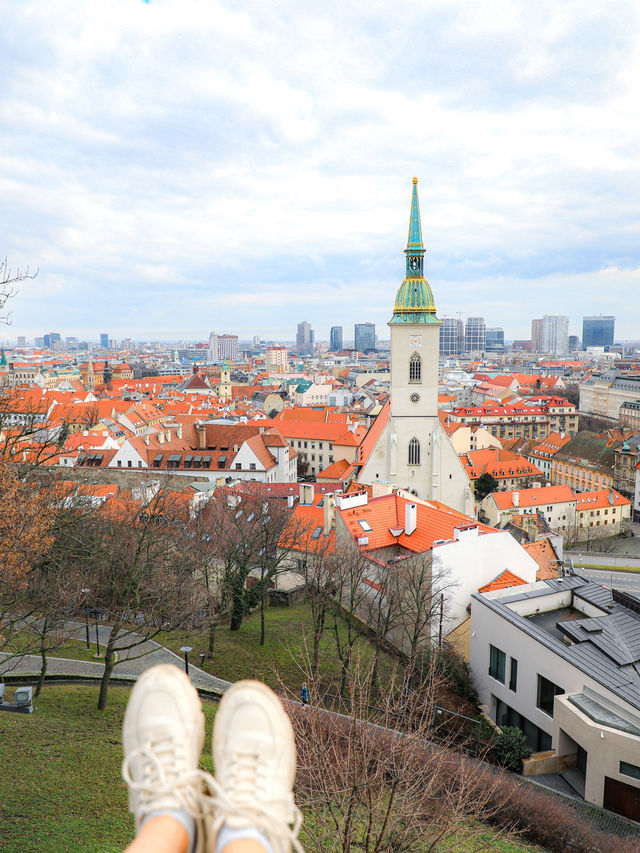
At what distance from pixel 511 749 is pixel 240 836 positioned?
18.9 metres

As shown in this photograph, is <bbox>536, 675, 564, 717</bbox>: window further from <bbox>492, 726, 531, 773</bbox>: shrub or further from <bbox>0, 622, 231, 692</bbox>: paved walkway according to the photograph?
<bbox>0, 622, 231, 692</bbox>: paved walkway

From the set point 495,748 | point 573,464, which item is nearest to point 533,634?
point 495,748

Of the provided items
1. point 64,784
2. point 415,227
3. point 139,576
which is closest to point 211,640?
point 139,576

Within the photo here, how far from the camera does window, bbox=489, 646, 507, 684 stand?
23891mm

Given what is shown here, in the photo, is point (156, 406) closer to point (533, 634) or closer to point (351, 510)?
point (351, 510)

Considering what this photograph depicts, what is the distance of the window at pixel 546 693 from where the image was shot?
2112 cm

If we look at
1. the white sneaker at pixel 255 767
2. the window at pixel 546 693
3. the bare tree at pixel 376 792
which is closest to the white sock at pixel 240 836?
the white sneaker at pixel 255 767

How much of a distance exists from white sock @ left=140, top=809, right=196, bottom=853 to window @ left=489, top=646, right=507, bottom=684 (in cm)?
2167

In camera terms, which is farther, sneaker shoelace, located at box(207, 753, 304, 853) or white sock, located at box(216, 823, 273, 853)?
sneaker shoelace, located at box(207, 753, 304, 853)

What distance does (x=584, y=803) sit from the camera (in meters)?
18.3

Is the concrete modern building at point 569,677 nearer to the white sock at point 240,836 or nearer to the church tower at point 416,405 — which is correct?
the white sock at point 240,836

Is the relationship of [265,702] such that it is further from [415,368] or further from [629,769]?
[415,368]

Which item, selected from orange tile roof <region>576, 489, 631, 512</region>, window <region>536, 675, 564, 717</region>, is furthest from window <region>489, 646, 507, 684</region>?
orange tile roof <region>576, 489, 631, 512</region>

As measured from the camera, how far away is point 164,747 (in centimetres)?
504
